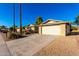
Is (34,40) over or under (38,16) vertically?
under

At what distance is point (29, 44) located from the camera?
9.00m

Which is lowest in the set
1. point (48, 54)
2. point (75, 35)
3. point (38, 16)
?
point (48, 54)

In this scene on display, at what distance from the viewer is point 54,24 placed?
9055 millimetres

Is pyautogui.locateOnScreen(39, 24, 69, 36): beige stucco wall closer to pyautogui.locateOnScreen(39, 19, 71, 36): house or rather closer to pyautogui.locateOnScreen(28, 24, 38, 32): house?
pyautogui.locateOnScreen(39, 19, 71, 36): house

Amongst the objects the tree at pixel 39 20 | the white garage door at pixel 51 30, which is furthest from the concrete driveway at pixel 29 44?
the tree at pixel 39 20

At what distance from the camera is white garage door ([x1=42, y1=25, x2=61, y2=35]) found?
9.07 m

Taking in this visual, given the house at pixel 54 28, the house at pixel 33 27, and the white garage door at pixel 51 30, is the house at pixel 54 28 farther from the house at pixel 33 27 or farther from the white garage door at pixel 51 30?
the house at pixel 33 27

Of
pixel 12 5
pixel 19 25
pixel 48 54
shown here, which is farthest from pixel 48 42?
pixel 12 5

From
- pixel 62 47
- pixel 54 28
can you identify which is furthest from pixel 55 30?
pixel 62 47

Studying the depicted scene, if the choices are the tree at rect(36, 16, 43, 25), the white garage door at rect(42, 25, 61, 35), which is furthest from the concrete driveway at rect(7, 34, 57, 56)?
the tree at rect(36, 16, 43, 25)

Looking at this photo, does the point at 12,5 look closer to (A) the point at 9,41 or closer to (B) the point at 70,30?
(A) the point at 9,41

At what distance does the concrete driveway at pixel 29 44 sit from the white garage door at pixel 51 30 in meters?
0.14

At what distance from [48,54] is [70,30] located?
1016mm

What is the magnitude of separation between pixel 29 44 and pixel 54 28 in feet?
3.05
